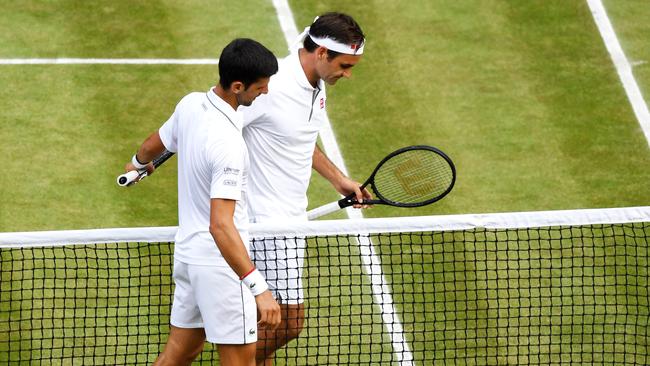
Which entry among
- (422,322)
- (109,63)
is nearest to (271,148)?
(422,322)

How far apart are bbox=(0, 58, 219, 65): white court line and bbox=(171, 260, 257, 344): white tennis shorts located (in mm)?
6231

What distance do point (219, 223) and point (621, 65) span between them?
26.1 ft

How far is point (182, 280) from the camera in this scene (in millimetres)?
9078

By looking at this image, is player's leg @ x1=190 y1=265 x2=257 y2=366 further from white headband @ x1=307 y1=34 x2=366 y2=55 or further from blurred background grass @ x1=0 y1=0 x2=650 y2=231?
blurred background grass @ x1=0 y1=0 x2=650 y2=231

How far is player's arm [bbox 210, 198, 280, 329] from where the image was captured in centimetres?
841

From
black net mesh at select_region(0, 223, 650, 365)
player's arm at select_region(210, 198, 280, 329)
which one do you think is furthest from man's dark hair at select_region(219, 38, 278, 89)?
black net mesh at select_region(0, 223, 650, 365)

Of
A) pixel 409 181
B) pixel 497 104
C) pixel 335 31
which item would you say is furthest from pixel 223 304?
pixel 497 104

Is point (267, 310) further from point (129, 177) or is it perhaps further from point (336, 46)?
point (336, 46)

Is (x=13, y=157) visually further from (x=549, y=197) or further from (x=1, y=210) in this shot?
(x=549, y=197)

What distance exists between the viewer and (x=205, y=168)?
8594 mm

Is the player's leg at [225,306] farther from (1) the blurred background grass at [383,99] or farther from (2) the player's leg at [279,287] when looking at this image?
(1) the blurred background grass at [383,99]

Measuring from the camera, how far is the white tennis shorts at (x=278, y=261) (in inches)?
390

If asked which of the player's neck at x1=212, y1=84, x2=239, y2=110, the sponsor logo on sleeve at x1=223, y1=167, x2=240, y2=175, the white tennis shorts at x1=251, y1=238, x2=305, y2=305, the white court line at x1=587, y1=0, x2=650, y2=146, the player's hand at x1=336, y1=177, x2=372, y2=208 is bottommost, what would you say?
the white court line at x1=587, y1=0, x2=650, y2=146

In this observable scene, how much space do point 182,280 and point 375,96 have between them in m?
5.93
